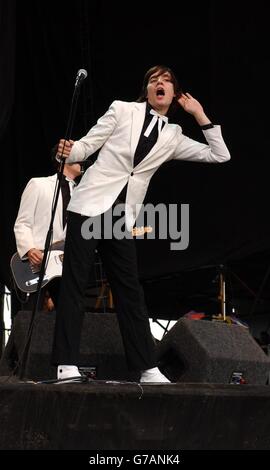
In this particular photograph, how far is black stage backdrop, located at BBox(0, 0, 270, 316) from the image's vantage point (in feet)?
20.6

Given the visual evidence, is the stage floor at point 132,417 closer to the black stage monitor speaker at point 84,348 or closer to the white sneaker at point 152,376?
the white sneaker at point 152,376

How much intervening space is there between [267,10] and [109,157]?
3.23 meters

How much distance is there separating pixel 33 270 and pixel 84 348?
732 mm

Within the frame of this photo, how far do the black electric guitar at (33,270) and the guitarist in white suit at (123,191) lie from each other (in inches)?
29.1

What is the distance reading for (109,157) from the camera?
3.51 m

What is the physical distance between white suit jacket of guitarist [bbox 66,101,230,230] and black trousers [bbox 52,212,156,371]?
102mm

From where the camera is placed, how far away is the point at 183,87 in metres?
6.52

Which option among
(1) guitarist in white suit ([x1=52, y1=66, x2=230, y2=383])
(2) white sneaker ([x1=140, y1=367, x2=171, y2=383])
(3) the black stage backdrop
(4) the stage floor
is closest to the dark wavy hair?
(1) guitarist in white suit ([x1=52, y1=66, x2=230, y2=383])

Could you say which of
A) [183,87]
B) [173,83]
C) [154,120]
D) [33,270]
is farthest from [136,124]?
[183,87]

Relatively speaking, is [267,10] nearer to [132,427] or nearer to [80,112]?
[80,112]

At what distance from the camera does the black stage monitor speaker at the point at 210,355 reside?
355 centimetres

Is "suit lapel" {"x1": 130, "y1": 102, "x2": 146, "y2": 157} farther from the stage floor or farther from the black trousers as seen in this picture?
the stage floor

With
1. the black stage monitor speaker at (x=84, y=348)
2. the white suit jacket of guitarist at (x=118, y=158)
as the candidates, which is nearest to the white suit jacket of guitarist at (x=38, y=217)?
the black stage monitor speaker at (x=84, y=348)
